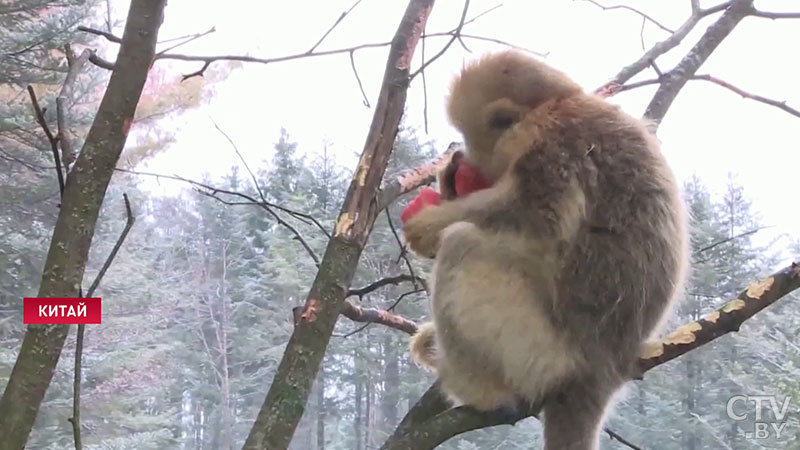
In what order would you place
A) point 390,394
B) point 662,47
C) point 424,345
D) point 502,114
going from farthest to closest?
point 390,394
point 662,47
point 424,345
point 502,114

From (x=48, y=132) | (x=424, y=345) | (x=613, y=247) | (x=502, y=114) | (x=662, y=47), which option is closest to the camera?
(x=48, y=132)

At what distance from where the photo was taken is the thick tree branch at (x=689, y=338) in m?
0.85

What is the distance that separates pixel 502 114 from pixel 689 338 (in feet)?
1.44

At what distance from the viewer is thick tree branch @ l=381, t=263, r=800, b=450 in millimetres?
854

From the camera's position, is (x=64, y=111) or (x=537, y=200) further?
(x=537, y=200)

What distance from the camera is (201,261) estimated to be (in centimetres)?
209

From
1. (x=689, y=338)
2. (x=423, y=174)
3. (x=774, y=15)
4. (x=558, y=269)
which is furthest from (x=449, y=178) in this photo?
(x=774, y=15)

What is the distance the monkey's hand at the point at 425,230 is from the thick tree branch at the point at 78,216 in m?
0.46

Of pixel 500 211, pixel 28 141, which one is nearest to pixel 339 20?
pixel 500 211

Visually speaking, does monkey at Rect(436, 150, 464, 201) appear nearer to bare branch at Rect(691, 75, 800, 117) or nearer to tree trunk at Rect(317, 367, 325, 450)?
bare branch at Rect(691, 75, 800, 117)

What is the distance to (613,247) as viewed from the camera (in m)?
1.09

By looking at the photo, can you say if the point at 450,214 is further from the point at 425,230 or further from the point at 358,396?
the point at 358,396

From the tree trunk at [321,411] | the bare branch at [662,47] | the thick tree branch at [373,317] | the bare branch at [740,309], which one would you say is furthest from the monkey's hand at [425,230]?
the tree trunk at [321,411]

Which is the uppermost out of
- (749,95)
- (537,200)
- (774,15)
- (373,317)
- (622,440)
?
(774,15)
